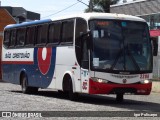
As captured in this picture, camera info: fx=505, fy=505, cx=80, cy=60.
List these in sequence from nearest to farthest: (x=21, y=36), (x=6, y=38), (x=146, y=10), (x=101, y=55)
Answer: (x=101, y=55) → (x=21, y=36) → (x=6, y=38) → (x=146, y=10)

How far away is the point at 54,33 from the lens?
70.3 ft

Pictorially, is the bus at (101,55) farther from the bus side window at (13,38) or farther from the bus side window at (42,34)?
the bus side window at (13,38)

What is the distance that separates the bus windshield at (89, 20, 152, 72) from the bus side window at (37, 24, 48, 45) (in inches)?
171

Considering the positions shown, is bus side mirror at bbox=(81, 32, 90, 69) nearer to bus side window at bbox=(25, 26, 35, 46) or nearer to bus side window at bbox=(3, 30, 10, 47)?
bus side window at bbox=(25, 26, 35, 46)

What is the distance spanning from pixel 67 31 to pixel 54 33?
138 centimetres

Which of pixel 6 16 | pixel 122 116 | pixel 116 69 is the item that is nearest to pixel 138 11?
pixel 6 16

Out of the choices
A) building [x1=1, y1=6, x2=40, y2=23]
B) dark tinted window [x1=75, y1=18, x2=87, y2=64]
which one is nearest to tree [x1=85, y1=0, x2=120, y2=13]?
building [x1=1, y1=6, x2=40, y2=23]

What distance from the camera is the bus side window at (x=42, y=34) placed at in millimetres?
22364

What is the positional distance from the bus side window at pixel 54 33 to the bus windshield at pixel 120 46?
9.57 ft

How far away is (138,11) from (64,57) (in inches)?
1231

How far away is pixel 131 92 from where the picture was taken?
18.5m

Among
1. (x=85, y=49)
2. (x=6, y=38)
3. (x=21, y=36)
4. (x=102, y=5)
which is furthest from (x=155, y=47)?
(x=102, y=5)

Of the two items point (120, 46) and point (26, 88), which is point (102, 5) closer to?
point (26, 88)

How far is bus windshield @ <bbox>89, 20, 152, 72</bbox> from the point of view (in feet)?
59.6
